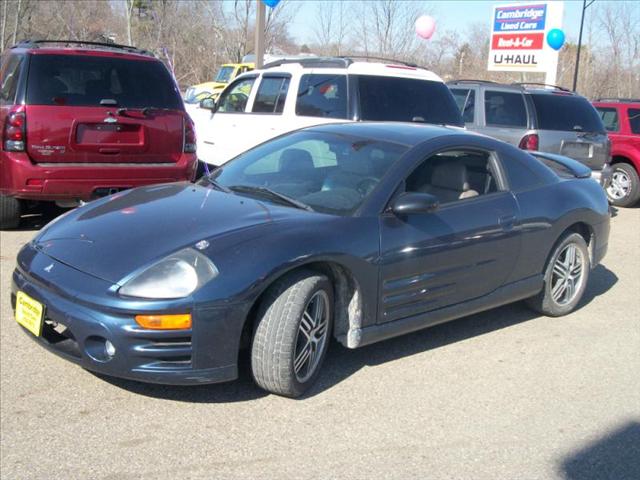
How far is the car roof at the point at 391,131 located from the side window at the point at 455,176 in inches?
6.4

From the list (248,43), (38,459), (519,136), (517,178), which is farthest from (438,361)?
(248,43)

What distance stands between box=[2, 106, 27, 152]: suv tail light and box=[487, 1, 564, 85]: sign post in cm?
2058

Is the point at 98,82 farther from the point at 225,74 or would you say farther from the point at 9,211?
the point at 225,74

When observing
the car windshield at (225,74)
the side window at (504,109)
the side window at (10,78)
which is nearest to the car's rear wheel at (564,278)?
the side window at (504,109)

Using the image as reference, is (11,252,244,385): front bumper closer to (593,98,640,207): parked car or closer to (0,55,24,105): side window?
Answer: (0,55,24,105): side window

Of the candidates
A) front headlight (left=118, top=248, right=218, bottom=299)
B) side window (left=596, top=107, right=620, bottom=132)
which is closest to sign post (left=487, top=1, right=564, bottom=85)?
side window (left=596, top=107, right=620, bottom=132)

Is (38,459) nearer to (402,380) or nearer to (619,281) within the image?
(402,380)

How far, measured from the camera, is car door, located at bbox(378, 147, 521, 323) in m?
4.17

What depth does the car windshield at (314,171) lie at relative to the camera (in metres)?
4.31

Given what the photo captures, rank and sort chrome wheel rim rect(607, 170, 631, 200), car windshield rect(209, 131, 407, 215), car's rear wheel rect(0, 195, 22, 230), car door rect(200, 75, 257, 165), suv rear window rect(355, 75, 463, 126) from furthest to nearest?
1. chrome wheel rim rect(607, 170, 631, 200)
2. car door rect(200, 75, 257, 165)
3. suv rear window rect(355, 75, 463, 126)
4. car's rear wheel rect(0, 195, 22, 230)
5. car windshield rect(209, 131, 407, 215)

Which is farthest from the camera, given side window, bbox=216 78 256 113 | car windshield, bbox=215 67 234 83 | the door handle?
car windshield, bbox=215 67 234 83

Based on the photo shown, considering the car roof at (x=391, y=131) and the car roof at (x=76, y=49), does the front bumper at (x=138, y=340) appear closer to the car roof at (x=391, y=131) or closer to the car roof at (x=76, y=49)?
the car roof at (x=391, y=131)

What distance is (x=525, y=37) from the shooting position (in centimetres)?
2553

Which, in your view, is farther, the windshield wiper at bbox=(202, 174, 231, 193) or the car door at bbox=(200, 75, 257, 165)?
the car door at bbox=(200, 75, 257, 165)
